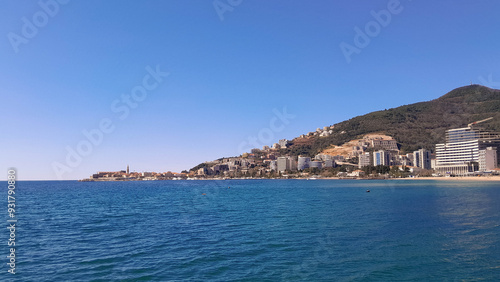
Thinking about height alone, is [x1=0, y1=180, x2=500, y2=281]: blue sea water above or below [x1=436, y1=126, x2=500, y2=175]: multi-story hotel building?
below

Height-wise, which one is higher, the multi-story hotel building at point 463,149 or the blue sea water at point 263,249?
the multi-story hotel building at point 463,149

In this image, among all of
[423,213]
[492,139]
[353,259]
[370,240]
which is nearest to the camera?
[353,259]

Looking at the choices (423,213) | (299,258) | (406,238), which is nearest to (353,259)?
(299,258)

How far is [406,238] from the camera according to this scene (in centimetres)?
2180

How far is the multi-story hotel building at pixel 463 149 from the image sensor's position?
157125 millimetres

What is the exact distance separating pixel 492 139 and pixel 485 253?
177m

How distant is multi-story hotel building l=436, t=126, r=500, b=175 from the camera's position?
157125 millimetres

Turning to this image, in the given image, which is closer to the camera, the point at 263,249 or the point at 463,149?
the point at 263,249

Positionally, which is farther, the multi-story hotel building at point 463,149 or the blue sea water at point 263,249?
the multi-story hotel building at point 463,149

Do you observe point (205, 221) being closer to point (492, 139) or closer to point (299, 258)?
point (299, 258)

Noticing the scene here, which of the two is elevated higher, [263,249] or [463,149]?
[463,149]

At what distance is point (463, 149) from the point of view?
165m

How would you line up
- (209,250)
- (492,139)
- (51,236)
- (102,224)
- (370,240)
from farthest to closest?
(492,139) < (102,224) < (51,236) < (370,240) < (209,250)

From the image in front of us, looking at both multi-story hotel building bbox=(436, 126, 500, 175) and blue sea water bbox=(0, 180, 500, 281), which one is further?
multi-story hotel building bbox=(436, 126, 500, 175)
